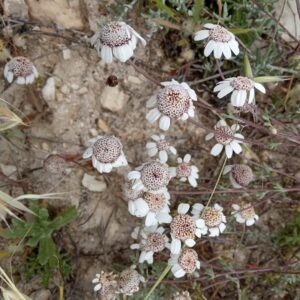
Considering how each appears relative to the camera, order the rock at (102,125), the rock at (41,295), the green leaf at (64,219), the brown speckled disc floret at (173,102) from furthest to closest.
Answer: the rock at (102,125) → the rock at (41,295) → the green leaf at (64,219) → the brown speckled disc floret at (173,102)

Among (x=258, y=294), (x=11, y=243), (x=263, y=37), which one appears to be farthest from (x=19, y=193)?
(x=263, y=37)

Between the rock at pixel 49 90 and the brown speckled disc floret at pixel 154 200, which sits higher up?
the rock at pixel 49 90

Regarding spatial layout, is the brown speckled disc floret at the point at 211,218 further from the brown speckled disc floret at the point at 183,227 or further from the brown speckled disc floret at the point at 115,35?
the brown speckled disc floret at the point at 115,35

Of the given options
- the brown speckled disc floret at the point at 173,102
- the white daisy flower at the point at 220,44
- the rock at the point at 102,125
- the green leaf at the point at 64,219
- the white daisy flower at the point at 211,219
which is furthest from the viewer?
the rock at the point at 102,125

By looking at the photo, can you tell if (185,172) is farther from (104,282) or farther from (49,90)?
(49,90)

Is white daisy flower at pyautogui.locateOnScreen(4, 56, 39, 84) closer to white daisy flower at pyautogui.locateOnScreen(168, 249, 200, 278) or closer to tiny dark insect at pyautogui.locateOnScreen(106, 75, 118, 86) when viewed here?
tiny dark insect at pyautogui.locateOnScreen(106, 75, 118, 86)

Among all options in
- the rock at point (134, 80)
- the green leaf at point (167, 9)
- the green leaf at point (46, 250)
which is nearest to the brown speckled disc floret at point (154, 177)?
the green leaf at point (46, 250)

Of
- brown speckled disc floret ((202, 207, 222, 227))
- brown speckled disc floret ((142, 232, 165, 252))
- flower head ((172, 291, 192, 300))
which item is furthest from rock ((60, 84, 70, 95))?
flower head ((172, 291, 192, 300))

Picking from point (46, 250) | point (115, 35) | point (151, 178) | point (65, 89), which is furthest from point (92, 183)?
point (115, 35)
